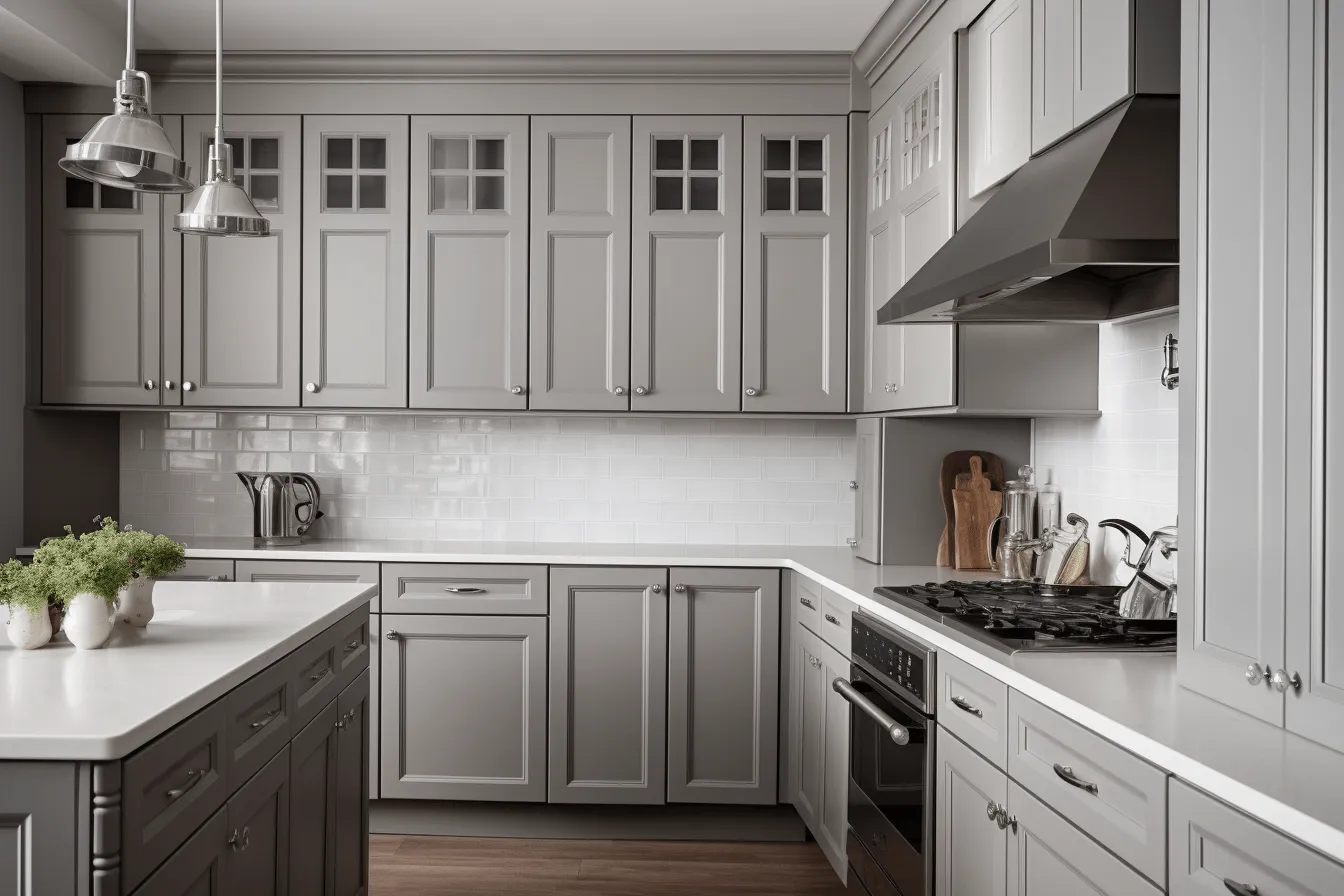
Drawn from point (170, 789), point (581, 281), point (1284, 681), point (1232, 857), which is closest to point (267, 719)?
point (170, 789)

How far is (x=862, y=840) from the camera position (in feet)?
8.66

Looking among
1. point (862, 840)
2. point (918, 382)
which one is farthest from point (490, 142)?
point (862, 840)

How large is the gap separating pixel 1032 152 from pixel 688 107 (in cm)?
158

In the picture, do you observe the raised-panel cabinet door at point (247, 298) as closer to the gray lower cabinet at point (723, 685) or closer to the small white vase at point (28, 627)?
the gray lower cabinet at point (723, 685)

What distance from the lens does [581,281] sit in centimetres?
365

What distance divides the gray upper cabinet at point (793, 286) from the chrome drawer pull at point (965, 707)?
1.72 meters

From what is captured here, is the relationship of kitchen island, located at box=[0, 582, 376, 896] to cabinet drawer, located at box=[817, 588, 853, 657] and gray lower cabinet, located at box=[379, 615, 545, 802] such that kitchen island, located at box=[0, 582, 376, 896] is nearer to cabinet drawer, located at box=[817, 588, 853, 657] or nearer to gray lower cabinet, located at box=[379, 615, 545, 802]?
gray lower cabinet, located at box=[379, 615, 545, 802]

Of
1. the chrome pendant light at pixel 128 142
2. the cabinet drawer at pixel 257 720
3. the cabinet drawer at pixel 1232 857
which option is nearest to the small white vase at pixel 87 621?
the cabinet drawer at pixel 257 720

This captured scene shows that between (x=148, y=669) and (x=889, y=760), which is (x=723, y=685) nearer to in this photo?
(x=889, y=760)

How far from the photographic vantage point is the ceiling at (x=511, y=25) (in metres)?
3.24

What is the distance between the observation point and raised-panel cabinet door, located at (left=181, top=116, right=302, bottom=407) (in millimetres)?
3686

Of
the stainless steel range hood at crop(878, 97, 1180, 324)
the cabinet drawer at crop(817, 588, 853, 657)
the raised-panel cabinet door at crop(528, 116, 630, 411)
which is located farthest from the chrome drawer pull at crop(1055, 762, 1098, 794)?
the raised-panel cabinet door at crop(528, 116, 630, 411)

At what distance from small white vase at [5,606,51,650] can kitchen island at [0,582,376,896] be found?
0.8 inches

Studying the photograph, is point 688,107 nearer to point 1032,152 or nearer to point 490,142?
point 490,142
